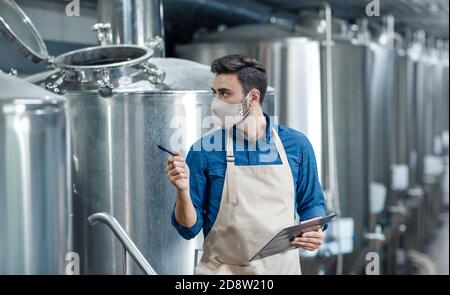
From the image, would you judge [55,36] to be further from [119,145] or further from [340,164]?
[340,164]

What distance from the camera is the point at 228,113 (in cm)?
156

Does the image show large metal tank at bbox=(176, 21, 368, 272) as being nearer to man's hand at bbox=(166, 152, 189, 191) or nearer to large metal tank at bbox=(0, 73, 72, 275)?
man's hand at bbox=(166, 152, 189, 191)

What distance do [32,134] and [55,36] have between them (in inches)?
47.0

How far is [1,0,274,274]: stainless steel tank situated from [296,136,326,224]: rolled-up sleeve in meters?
0.23

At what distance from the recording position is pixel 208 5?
2795 millimetres

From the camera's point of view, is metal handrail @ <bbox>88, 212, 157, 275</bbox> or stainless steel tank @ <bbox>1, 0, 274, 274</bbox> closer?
metal handrail @ <bbox>88, 212, 157, 275</bbox>

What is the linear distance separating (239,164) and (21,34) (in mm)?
644

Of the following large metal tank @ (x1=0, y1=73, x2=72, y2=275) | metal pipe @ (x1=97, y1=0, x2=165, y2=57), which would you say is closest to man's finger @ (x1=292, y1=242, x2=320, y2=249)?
large metal tank @ (x1=0, y1=73, x2=72, y2=275)

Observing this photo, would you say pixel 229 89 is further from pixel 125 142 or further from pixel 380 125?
pixel 380 125

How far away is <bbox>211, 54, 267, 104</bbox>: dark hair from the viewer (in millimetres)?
1542

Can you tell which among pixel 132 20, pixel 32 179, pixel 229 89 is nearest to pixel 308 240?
pixel 229 89

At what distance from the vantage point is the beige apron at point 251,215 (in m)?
1.52
